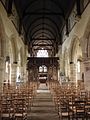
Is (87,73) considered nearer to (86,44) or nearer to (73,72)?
(86,44)

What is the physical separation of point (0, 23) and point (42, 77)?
30.7 meters

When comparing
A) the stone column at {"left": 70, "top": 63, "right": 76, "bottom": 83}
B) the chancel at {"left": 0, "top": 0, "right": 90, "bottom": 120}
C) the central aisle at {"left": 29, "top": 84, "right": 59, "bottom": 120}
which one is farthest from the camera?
the stone column at {"left": 70, "top": 63, "right": 76, "bottom": 83}

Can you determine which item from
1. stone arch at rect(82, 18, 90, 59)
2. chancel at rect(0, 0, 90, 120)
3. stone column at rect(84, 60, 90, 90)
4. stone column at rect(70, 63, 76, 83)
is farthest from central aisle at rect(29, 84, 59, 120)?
stone column at rect(70, 63, 76, 83)

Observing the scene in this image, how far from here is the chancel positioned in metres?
9.71

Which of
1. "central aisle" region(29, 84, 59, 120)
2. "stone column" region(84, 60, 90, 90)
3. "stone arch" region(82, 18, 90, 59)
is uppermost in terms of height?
"stone arch" region(82, 18, 90, 59)

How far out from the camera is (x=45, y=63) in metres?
41.2

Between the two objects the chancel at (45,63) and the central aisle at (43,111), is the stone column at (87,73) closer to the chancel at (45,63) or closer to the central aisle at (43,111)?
the chancel at (45,63)

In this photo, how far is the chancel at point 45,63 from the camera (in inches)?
382

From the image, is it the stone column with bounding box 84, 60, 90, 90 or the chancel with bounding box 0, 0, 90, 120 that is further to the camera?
the stone column with bounding box 84, 60, 90, 90

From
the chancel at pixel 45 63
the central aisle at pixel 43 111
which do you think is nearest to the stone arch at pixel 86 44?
the chancel at pixel 45 63

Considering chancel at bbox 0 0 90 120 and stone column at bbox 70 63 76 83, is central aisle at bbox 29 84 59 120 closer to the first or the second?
chancel at bbox 0 0 90 120

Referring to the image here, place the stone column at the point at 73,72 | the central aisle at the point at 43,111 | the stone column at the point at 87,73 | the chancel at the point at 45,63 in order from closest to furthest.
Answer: the chancel at the point at 45,63, the central aisle at the point at 43,111, the stone column at the point at 87,73, the stone column at the point at 73,72

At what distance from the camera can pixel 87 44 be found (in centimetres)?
1964

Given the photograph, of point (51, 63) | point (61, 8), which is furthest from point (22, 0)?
point (51, 63)
